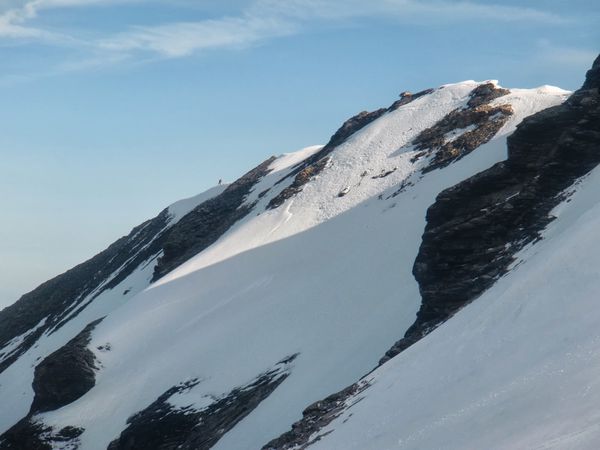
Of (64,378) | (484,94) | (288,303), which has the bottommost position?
(288,303)

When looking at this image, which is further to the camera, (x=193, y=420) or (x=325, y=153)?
(x=325, y=153)

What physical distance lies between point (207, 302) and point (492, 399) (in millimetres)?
27634

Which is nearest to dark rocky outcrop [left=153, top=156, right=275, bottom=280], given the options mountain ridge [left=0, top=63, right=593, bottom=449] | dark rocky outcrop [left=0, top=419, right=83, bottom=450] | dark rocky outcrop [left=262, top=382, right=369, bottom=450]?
mountain ridge [left=0, top=63, right=593, bottom=449]

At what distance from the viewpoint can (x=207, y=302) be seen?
41.9 metres

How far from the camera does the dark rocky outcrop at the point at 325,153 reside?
173ft

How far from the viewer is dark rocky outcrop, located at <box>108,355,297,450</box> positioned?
98.1 feet

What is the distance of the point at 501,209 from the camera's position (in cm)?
2823

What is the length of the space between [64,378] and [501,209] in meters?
22.9

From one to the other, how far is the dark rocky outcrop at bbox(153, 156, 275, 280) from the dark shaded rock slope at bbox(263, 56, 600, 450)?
959 inches

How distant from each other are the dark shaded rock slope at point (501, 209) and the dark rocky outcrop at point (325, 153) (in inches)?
882

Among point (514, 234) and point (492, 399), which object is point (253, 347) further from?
point (492, 399)

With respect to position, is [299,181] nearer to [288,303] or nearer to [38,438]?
[288,303]

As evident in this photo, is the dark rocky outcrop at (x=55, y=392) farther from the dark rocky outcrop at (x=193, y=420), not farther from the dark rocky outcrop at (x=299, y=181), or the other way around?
the dark rocky outcrop at (x=299, y=181)

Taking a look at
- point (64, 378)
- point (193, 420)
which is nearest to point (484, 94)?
point (64, 378)
